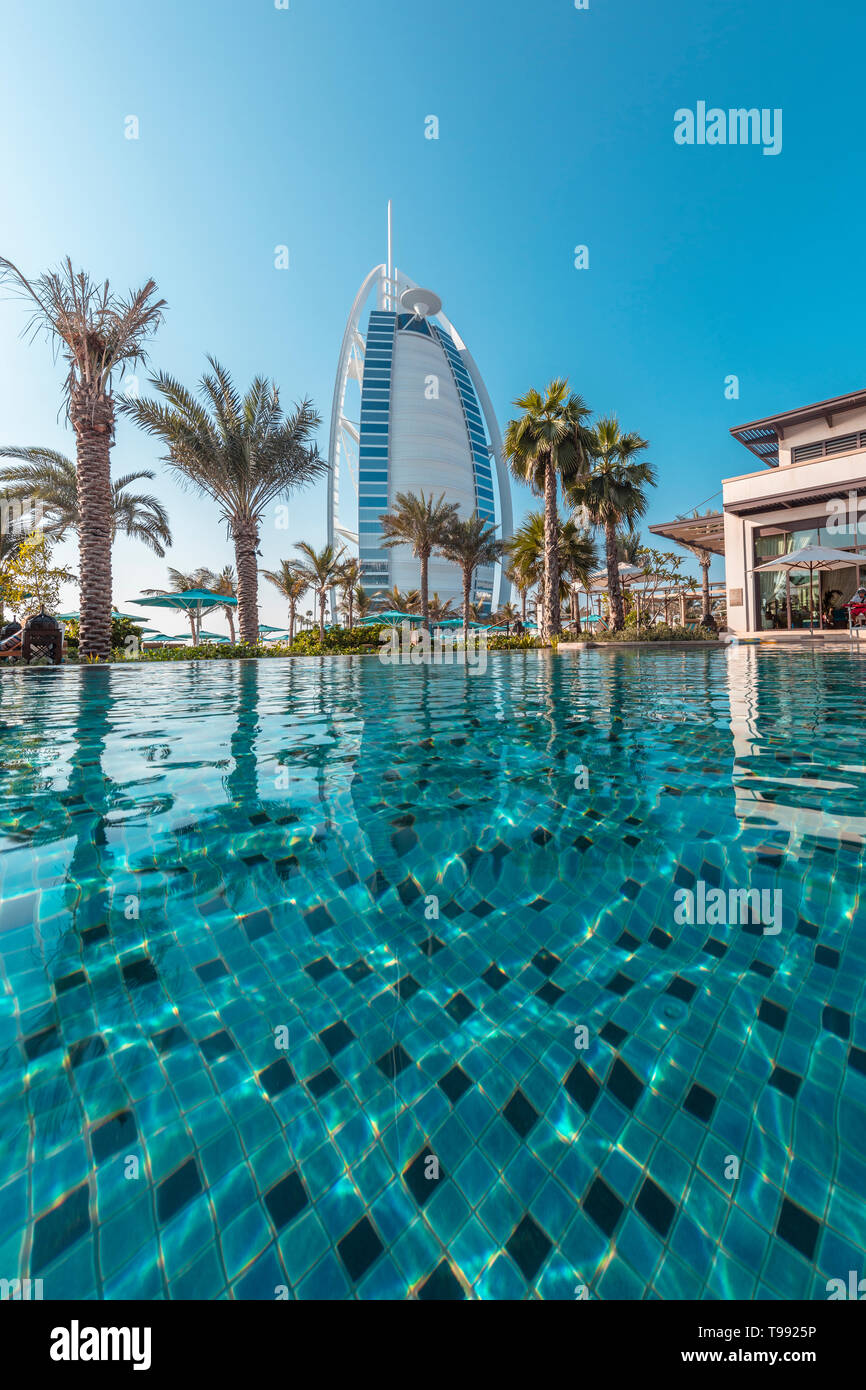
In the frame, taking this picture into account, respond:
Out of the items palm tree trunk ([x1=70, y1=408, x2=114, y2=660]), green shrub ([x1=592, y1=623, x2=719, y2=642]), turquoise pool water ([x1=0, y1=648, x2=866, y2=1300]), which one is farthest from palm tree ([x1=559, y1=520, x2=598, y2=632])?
turquoise pool water ([x1=0, y1=648, x2=866, y2=1300])

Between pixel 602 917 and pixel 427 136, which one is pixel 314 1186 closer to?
pixel 602 917

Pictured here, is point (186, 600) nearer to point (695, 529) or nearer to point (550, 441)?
point (550, 441)

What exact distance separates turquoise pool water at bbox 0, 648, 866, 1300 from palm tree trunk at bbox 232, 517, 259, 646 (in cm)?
1776

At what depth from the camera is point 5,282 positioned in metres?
13.1

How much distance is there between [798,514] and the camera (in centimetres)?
2117

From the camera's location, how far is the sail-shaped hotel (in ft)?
236

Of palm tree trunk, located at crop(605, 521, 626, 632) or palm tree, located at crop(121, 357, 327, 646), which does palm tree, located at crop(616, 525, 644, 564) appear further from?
palm tree, located at crop(121, 357, 327, 646)

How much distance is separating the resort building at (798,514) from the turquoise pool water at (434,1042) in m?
20.8

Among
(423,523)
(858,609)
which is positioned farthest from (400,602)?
(858,609)

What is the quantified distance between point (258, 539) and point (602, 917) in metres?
20.0

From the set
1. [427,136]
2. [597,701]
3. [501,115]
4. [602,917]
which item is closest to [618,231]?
[501,115]

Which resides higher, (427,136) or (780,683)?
(427,136)

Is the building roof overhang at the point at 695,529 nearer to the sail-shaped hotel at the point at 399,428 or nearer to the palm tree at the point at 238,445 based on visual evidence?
the palm tree at the point at 238,445

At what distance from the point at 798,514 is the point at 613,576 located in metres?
7.05
